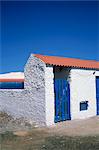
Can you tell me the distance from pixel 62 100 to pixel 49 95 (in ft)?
4.76

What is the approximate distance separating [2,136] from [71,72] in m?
6.27

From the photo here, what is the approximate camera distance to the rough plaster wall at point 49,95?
15728 mm

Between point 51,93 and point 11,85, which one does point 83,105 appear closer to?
point 51,93

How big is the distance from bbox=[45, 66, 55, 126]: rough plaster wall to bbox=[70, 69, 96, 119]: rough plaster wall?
75.9 inches

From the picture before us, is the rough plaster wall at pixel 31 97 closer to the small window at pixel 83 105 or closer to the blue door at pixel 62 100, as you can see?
the blue door at pixel 62 100

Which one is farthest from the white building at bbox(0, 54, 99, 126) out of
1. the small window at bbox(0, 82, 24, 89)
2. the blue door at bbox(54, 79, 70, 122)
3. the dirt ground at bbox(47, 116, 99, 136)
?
the dirt ground at bbox(47, 116, 99, 136)

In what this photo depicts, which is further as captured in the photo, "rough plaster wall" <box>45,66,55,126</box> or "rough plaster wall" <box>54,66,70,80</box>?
"rough plaster wall" <box>54,66,70,80</box>

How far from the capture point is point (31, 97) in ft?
53.8

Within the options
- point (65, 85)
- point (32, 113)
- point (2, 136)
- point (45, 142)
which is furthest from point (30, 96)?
point (45, 142)

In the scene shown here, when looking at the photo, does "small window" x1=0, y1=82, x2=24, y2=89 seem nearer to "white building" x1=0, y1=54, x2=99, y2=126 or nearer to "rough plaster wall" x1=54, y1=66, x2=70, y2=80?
"white building" x1=0, y1=54, x2=99, y2=126

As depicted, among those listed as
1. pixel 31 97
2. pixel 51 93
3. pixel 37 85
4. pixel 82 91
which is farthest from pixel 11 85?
pixel 82 91

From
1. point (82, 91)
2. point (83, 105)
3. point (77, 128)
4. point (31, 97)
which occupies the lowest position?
point (77, 128)

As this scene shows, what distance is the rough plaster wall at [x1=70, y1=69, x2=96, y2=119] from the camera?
1778 cm

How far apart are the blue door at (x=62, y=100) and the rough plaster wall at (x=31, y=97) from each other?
3.58 feet
